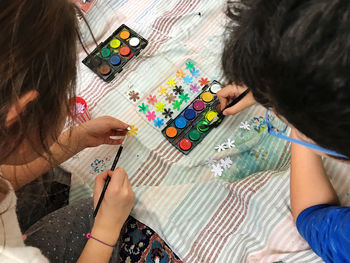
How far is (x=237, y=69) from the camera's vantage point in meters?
0.46

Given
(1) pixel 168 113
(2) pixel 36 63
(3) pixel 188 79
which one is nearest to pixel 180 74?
(3) pixel 188 79

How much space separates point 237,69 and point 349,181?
43 cm

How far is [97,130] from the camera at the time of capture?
2.61 ft

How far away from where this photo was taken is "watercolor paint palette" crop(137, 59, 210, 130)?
0.90 meters

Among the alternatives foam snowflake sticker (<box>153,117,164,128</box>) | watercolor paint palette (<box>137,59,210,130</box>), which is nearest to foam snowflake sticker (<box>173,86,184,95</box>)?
watercolor paint palette (<box>137,59,210,130</box>)

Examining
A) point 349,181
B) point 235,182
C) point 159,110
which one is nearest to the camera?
point 349,181

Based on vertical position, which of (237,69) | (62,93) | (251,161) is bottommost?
(251,161)

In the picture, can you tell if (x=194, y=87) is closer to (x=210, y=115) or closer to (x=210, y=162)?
(x=210, y=115)

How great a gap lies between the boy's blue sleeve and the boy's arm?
22 millimetres

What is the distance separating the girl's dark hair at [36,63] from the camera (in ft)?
1.29

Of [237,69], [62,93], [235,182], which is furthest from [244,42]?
[235,182]

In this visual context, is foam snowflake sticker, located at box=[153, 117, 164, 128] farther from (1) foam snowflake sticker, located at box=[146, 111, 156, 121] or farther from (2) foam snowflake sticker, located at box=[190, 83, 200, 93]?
(2) foam snowflake sticker, located at box=[190, 83, 200, 93]

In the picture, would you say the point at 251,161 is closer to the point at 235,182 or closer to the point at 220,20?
the point at 235,182

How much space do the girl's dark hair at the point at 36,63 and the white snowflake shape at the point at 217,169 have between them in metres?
0.45
